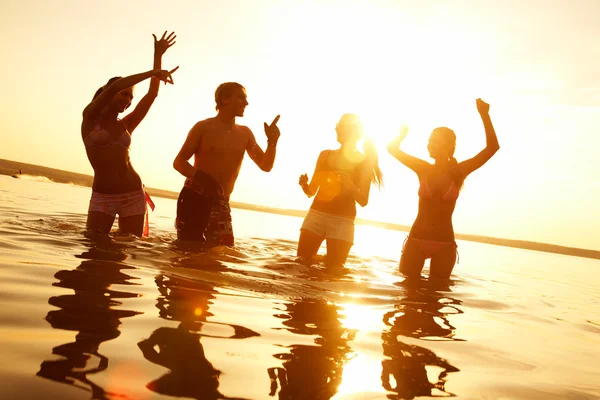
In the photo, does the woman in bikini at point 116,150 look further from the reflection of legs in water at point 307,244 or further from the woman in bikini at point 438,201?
the woman in bikini at point 438,201

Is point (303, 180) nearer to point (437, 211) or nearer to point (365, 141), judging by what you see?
point (365, 141)

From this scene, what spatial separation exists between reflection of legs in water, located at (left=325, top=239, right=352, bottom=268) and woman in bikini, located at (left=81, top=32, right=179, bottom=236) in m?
2.55

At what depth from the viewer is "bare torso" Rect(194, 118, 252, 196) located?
6355mm

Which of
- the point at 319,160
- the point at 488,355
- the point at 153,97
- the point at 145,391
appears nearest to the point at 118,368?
the point at 145,391

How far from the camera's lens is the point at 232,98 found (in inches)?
250

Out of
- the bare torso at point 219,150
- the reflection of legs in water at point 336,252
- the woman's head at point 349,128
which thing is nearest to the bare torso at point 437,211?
the reflection of legs in water at point 336,252

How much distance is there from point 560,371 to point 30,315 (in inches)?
128

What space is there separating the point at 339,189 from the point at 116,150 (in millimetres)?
2914

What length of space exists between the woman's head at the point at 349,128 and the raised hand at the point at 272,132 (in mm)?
984

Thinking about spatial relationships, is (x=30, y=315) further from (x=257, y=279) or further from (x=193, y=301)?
(x=257, y=279)

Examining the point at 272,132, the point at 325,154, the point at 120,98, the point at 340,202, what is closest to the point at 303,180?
the point at 325,154

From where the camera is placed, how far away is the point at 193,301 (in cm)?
360

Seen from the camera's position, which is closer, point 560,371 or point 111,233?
point 560,371

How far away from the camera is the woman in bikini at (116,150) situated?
5.67m
